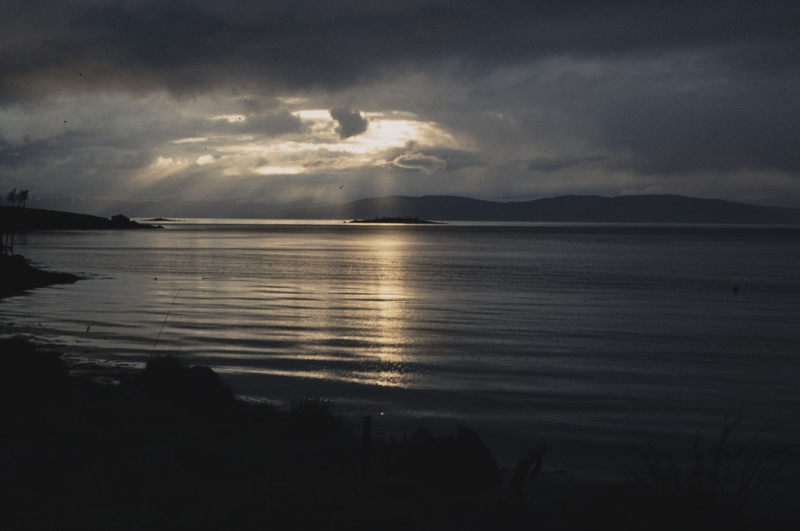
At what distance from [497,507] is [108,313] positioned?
89.7 ft

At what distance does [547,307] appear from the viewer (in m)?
38.5

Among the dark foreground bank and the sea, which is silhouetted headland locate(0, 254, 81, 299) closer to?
the sea

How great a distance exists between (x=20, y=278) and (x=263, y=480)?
142 feet

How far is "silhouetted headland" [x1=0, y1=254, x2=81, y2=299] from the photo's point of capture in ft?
138

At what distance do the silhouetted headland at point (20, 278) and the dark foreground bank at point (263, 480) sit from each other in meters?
32.5

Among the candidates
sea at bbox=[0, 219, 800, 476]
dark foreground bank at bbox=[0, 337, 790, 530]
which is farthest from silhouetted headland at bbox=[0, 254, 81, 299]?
dark foreground bank at bbox=[0, 337, 790, 530]

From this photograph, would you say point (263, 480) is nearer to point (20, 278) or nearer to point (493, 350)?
point (493, 350)

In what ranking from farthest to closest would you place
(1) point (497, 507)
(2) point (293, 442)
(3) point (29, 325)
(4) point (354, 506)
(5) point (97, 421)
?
(3) point (29, 325), (2) point (293, 442), (5) point (97, 421), (1) point (497, 507), (4) point (354, 506)

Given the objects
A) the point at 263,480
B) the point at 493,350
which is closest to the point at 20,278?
the point at 493,350

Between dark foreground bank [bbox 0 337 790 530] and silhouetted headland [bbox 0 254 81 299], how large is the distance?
106 ft

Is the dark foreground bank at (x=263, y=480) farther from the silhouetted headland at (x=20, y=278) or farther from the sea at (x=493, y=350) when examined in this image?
the silhouetted headland at (x=20, y=278)

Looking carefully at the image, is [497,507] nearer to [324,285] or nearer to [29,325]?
[29,325]

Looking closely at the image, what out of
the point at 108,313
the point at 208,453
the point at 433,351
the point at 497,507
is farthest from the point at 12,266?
the point at 497,507

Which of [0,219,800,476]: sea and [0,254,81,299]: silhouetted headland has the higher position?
[0,254,81,299]: silhouetted headland
